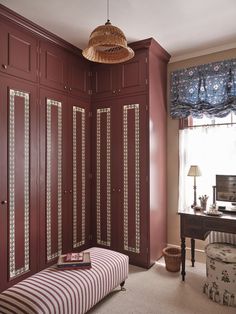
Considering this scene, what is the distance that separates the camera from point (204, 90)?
10.5 ft

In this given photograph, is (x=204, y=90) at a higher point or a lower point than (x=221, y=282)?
higher

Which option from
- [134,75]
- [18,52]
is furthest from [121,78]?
[18,52]

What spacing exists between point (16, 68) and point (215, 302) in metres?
2.97

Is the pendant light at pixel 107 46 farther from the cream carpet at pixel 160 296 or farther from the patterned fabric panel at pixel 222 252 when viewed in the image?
the cream carpet at pixel 160 296

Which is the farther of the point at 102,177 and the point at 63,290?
the point at 102,177

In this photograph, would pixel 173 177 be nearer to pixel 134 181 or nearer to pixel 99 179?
pixel 134 181

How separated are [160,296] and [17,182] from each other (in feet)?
5.91

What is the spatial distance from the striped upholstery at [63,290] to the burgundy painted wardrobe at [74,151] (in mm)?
686

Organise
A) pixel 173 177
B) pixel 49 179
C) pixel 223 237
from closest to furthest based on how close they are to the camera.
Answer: pixel 49 179, pixel 223 237, pixel 173 177

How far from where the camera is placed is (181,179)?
11.2 ft

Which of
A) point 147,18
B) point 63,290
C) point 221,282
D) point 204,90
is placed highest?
point 147,18

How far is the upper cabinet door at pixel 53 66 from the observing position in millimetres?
A: 2840

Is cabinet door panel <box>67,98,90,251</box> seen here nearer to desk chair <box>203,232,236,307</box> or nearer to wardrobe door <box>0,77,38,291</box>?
wardrobe door <box>0,77,38,291</box>

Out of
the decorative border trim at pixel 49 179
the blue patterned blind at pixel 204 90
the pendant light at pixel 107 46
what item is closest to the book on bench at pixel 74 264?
the decorative border trim at pixel 49 179
